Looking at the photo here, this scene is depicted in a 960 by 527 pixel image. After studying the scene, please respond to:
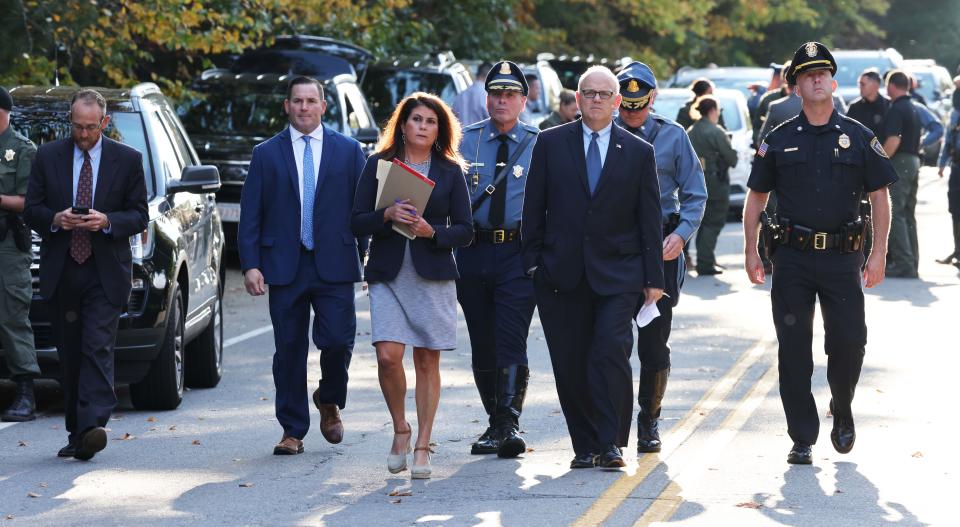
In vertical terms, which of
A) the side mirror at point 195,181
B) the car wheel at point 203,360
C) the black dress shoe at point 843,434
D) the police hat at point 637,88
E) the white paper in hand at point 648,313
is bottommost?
the car wheel at point 203,360

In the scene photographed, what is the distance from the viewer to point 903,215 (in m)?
18.1

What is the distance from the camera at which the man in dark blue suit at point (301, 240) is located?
9031 millimetres

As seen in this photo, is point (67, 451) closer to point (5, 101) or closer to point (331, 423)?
point (331, 423)

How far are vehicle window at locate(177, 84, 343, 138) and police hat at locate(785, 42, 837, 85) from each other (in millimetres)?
11012

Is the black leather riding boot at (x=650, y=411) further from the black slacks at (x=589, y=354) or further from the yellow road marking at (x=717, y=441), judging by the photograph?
the black slacks at (x=589, y=354)

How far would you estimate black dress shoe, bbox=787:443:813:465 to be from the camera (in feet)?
28.7

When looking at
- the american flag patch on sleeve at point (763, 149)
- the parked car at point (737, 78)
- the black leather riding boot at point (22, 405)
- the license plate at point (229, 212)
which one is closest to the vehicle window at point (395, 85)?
the license plate at point (229, 212)

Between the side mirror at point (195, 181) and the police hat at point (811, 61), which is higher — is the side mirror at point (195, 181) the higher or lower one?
the lower one

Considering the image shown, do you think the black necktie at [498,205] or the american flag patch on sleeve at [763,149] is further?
the black necktie at [498,205]

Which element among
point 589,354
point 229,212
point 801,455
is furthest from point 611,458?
point 229,212

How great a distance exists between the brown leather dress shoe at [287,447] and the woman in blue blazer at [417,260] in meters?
0.82

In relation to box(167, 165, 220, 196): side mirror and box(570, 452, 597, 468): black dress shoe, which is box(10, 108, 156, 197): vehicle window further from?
box(570, 452, 597, 468): black dress shoe

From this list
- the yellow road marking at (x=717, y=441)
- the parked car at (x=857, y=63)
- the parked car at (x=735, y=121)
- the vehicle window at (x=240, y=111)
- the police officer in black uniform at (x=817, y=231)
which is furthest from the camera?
the parked car at (x=857, y=63)

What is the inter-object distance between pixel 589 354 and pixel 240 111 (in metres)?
11.8
